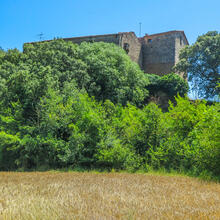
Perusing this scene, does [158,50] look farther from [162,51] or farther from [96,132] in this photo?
[96,132]

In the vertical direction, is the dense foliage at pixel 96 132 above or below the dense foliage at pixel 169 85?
below

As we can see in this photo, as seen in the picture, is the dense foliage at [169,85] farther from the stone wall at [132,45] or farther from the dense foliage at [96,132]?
the dense foliage at [96,132]

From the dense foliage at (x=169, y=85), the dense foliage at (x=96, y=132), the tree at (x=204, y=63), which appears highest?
the tree at (x=204, y=63)

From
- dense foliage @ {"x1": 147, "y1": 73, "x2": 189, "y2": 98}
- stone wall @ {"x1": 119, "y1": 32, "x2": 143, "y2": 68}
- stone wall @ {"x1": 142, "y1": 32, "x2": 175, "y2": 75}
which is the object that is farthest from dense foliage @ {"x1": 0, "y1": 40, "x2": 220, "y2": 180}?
stone wall @ {"x1": 142, "y1": 32, "x2": 175, "y2": 75}

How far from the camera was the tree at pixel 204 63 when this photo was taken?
34281 mm

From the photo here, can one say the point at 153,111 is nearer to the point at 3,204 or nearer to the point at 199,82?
the point at 3,204

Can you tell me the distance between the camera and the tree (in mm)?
34281

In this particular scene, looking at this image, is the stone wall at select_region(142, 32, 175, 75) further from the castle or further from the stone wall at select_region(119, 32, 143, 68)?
the stone wall at select_region(119, 32, 143, 68)

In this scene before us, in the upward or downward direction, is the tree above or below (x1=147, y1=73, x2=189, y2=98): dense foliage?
above

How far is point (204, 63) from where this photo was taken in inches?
1380

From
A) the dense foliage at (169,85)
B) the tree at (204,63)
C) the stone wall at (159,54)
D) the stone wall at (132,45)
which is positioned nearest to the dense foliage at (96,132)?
the dense foliage at (169,85)

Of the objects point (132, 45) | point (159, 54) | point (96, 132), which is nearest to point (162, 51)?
point (159, 54)

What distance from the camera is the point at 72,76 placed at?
22062mm

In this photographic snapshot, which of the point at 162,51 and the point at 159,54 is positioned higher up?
the point at 162,51
